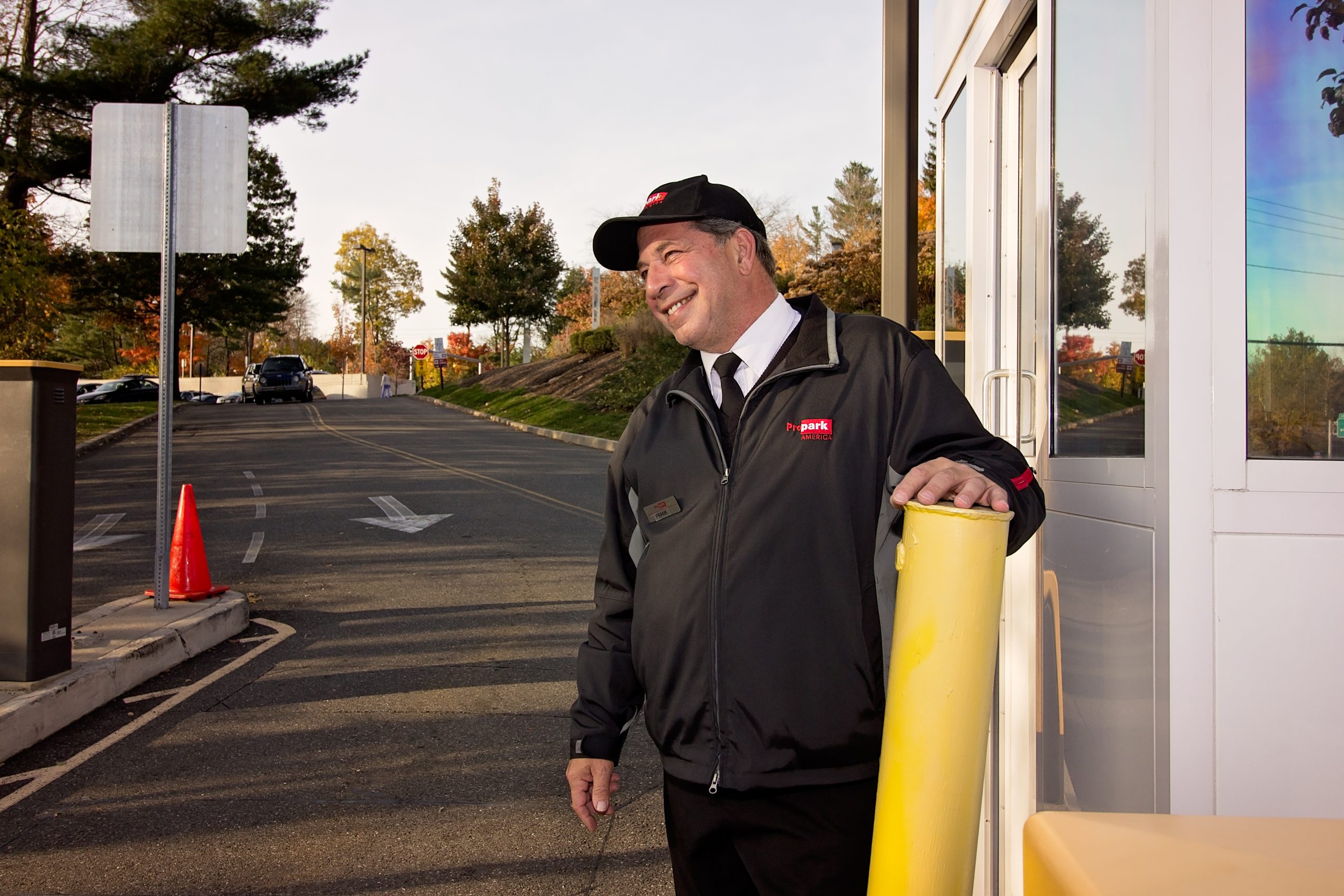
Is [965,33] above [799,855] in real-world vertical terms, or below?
above

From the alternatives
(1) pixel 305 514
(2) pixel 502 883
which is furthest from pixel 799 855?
(1) pixel 305 514

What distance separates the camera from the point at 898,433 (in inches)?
79.7

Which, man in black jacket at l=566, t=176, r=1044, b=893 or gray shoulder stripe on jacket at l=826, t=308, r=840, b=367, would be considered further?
gray shoulder stripe on jacket at l=826, t=308, r=840, b=367

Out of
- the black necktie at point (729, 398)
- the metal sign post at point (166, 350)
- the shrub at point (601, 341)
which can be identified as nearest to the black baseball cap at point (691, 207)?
the black necktie at point (729, 398)

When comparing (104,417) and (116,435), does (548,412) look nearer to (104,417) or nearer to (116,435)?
(116,435)

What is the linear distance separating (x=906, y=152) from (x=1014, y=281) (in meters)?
2.95

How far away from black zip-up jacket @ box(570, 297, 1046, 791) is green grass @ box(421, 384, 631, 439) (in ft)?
61.3

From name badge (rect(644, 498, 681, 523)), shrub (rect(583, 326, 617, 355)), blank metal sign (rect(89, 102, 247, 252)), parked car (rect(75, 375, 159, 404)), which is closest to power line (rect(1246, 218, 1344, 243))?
name badge (rect(644, 498, 681, 523))

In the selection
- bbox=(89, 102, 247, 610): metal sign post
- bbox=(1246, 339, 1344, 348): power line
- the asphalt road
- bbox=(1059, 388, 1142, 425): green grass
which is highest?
bbox=(89, 102, 247, 610): metal sign post

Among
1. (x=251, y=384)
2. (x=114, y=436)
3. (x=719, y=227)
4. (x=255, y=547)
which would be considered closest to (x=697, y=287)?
(x=719, y=227)

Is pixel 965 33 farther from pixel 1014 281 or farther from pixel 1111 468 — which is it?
pixel 1111 468

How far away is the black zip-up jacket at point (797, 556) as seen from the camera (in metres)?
1.99

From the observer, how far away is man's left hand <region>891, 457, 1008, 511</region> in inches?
65.7

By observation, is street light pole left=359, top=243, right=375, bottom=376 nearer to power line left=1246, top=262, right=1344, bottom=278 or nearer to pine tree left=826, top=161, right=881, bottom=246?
pine tree left=826, top=161, right=881, bottom=246
